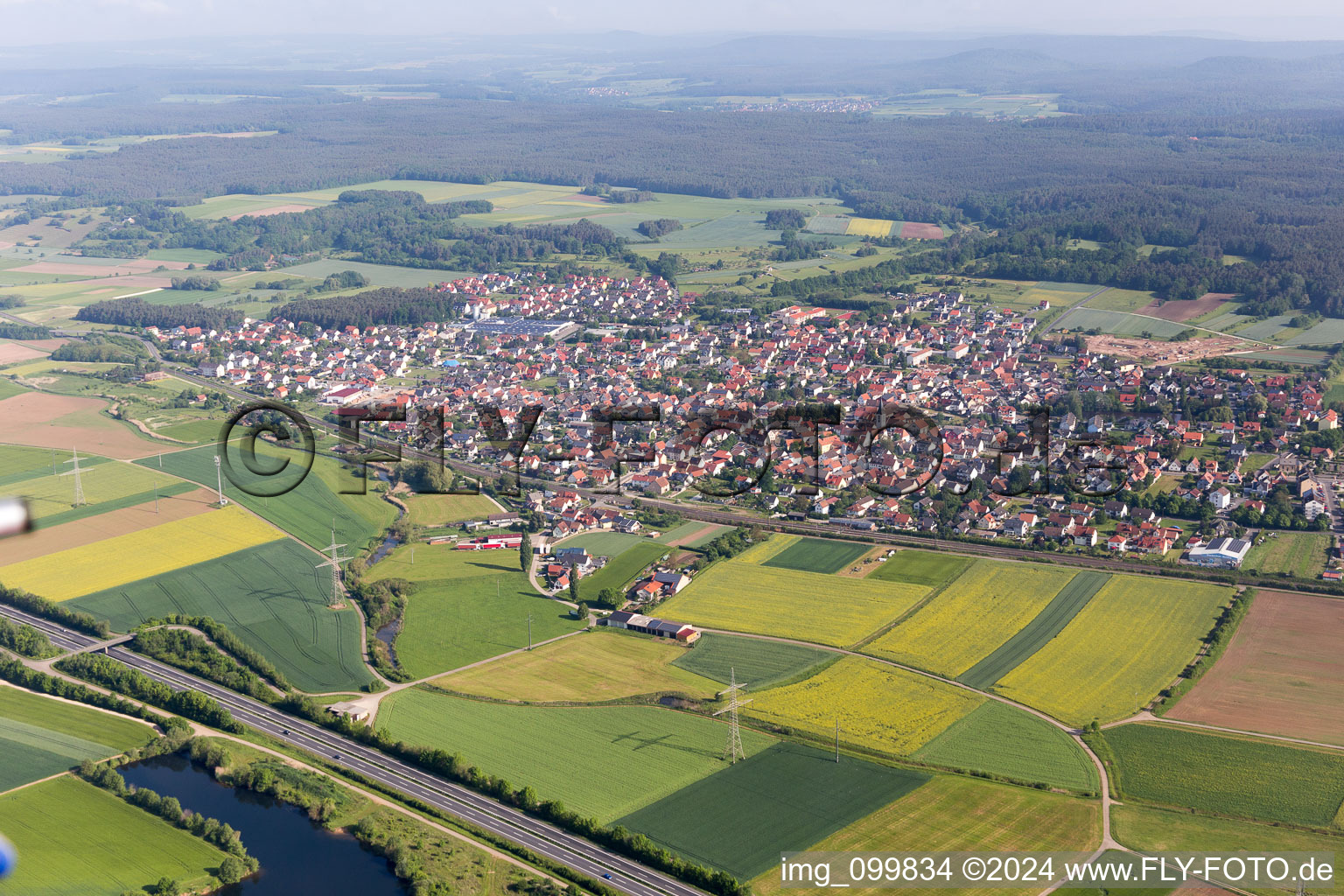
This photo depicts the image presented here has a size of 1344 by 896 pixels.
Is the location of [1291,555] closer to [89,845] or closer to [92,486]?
[89,845]

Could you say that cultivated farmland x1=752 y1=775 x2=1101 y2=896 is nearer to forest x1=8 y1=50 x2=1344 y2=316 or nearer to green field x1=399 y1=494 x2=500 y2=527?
green field x1=399 y1=494 x2=500 y2=527

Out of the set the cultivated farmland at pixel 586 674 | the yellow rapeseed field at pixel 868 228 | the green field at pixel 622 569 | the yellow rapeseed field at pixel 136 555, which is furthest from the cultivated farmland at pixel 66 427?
the yellow rapeseed field at pixel 868 228

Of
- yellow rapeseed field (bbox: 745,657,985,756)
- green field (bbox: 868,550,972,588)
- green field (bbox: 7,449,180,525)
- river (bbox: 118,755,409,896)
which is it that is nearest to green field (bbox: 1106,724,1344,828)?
yellow rapeseed field (bbox: 745,657,985,756)

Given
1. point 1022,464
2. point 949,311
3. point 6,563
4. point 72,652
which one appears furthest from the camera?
point 949,311

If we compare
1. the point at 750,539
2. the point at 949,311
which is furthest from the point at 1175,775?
the point at 949,311

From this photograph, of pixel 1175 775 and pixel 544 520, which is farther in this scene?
pixel 544 520

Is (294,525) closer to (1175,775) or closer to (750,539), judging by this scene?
(750,539)
